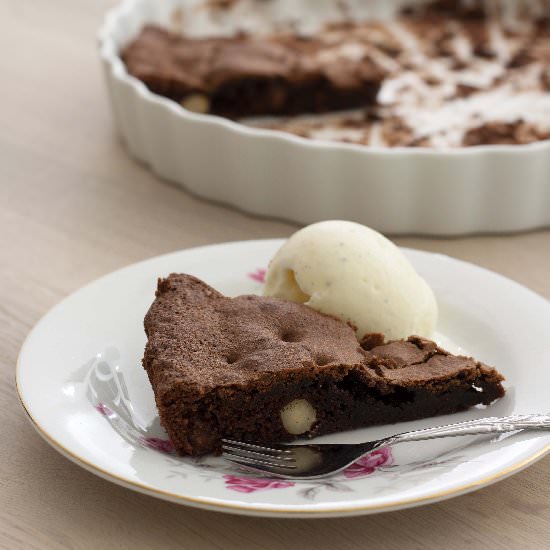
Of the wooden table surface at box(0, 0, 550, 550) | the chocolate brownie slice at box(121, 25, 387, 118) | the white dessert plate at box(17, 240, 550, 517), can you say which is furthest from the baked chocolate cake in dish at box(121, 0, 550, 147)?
the white dessert plate at box(17, 240, 550, 517)

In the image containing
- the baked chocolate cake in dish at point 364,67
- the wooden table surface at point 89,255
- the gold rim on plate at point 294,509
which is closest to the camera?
the gold rim on plate at point 294,509

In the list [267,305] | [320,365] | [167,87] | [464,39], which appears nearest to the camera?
[320,365]

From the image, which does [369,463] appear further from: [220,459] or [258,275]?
[258,275]

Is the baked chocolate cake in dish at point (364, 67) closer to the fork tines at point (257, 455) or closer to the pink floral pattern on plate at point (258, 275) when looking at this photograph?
the pink floral pattern on plate at point (258, 275)

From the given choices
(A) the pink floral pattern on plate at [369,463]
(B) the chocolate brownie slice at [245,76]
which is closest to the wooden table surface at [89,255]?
(A) the pink floral pattern on plate at [369,463]

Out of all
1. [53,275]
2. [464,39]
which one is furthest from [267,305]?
[464,39]

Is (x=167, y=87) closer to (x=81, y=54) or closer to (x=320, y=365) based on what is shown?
(x=81, y=54)
